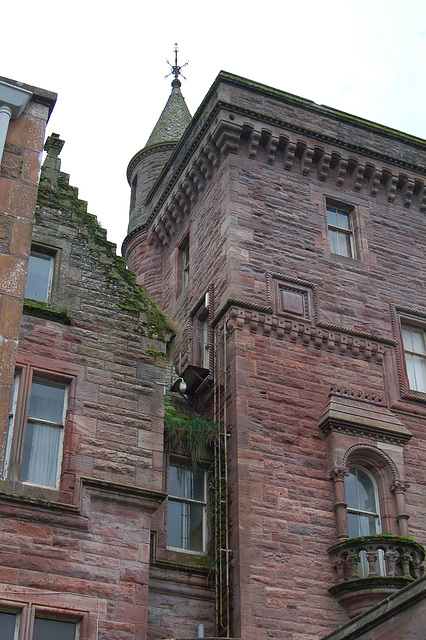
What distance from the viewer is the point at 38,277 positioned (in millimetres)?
15188

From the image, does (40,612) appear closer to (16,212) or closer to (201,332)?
(16,212)

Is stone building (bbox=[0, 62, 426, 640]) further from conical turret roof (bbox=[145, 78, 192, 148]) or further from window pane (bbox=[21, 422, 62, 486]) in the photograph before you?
conical turret roof (bbox=[145, 78, 192, 148])

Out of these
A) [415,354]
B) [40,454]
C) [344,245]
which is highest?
[344,245]

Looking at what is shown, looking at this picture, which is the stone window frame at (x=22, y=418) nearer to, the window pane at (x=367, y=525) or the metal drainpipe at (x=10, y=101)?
the metal drainpipe at (x=10, y=101)

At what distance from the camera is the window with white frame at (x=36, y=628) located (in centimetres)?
1161

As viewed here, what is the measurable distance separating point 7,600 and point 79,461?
7.80 ft

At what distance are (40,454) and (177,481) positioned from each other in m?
3.67

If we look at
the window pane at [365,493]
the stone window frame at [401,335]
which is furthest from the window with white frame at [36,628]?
the stone window frame at [401,335]

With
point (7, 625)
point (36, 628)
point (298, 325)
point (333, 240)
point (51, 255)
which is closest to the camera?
point (7, 625)

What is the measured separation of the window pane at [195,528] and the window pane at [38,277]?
14.9 ft

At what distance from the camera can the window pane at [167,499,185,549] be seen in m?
15.7

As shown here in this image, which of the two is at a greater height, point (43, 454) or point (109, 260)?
point (109, 260)

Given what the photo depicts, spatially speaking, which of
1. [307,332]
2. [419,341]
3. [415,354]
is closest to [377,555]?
[307,332]

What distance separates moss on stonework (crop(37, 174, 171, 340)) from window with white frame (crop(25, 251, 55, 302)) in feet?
2.64
